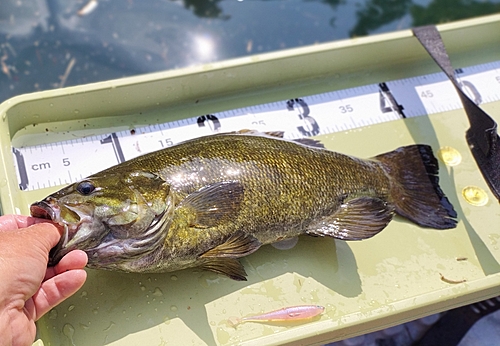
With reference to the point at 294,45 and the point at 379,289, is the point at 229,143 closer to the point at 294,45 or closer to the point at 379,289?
the point at 379,289

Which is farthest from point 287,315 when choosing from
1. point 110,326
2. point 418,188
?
point 418,188

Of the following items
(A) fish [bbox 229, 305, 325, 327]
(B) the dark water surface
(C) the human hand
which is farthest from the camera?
(B) the dark water surface

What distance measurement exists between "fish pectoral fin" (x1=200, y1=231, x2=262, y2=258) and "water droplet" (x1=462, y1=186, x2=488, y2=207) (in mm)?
1207

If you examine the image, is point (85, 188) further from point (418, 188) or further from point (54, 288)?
point (418, 188)

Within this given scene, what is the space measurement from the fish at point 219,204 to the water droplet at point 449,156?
40 centimetres

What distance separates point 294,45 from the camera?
4730mm

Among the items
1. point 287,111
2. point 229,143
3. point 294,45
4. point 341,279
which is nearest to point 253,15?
point 294,45

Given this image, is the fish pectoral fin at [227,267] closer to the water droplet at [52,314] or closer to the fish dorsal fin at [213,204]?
the fish dorsal fin at [213,204]

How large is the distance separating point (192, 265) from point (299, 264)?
1.59ft

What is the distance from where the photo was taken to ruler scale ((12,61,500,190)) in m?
2.23

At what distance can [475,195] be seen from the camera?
244cm

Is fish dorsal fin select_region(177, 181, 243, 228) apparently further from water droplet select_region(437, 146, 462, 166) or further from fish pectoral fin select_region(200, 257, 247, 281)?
water droplet select_region(437, 146, 462, 166)

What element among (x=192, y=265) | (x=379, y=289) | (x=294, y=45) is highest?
(x=294, y=45)

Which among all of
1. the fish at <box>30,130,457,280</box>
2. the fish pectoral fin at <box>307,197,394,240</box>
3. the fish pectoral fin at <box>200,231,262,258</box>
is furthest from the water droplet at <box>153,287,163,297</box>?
the fish pectoral fin at <box>307,197,394,240</box>
